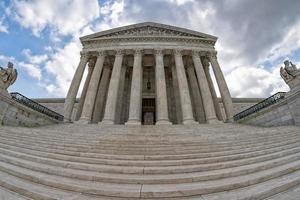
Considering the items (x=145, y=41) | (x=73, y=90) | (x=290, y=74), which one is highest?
(x=145, y=41)

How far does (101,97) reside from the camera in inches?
882

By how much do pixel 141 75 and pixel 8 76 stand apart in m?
12.3

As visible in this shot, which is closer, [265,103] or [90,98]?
[265,103]

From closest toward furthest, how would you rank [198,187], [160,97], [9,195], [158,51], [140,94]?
[9,195], [198,187], [160,97], [140,94], [158,51]

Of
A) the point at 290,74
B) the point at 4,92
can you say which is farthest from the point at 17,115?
the point at 290,74

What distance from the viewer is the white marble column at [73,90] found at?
58.2 ft

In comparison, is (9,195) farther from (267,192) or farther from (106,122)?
(106,122)

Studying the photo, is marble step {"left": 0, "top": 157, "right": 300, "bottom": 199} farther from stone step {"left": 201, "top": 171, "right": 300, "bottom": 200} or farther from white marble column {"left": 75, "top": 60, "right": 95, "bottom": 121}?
white marble column {"left": 75, "top": 60, "right": 95, "bottom": 121}

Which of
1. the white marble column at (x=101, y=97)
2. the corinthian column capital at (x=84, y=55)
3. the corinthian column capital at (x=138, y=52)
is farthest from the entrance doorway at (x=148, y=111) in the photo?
the corinthian column capital at (x=84, y=55)

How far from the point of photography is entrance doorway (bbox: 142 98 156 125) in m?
25.5

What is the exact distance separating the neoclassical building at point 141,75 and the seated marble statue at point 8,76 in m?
6.44

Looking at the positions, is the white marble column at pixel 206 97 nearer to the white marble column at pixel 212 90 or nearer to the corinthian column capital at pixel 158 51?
the white marble column at pixel 212 90

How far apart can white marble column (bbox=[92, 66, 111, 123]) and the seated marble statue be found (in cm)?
1023

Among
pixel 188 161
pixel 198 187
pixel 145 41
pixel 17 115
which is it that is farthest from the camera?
pixel 145 41
